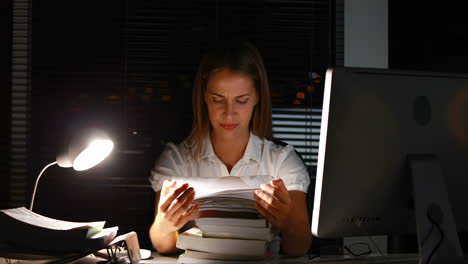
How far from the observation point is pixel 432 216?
0.91 metres

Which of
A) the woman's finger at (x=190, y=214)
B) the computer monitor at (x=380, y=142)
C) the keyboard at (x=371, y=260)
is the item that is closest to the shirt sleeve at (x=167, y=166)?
the woman's finger at (x=190, y=214)

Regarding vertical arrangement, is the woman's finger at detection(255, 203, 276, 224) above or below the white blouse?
below

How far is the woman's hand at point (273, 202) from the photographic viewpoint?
1.14 metres

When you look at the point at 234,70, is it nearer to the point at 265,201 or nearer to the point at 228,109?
the point at 228,109

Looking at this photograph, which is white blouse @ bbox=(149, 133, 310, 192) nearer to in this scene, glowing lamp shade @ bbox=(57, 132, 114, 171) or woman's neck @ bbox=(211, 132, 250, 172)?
woman's neck @ bbox=(211, 132, 250, 172)

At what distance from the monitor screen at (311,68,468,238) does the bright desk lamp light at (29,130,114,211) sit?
0.72 meters

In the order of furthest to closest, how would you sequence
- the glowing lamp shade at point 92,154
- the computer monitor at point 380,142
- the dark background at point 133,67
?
the dark background at point 133,67
the glowing lamp shade at point 92,154
the computer monitor at point 380,142

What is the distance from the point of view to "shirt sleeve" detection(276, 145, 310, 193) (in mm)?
1731

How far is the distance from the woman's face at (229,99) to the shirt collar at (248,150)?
0.36ft

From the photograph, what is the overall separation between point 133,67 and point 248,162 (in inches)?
42.2

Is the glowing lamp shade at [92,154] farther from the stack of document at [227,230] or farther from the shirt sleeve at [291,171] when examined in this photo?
the shirt sleeve at [291,171]

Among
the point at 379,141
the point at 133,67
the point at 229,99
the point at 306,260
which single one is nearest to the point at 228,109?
the point at 229,99

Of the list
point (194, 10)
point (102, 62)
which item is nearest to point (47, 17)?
point (102, 62)

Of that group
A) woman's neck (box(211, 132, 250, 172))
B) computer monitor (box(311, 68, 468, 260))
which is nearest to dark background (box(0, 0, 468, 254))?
woman's neck (box(211, 132, 250, 172))
